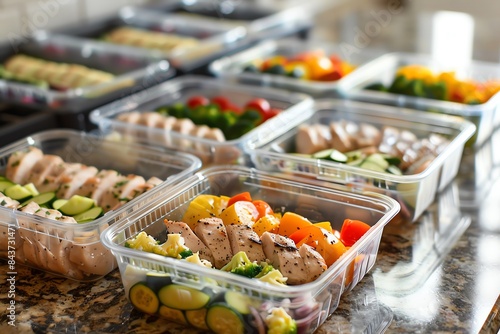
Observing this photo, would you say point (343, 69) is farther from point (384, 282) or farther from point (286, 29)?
point (384, 282)

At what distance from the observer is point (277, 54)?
304 cm

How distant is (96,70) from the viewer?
2.76 meters

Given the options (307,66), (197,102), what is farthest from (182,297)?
(307,66)

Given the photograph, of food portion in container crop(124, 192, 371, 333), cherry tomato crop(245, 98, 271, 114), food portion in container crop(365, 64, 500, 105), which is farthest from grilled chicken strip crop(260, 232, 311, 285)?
food portion in container crop(365, 64, 500, 105)

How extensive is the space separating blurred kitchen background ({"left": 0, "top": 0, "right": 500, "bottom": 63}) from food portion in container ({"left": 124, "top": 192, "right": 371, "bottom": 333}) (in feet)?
5.03

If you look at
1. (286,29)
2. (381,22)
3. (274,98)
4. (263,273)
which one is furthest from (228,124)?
(381,22)

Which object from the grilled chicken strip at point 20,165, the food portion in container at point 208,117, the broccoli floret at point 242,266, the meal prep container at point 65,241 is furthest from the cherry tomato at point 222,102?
the broccoli floret at point 242,266

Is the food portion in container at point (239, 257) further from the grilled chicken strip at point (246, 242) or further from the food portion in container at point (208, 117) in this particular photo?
the food portion in container at point (208, 117)

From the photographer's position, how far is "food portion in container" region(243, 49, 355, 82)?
Answer: 264cm

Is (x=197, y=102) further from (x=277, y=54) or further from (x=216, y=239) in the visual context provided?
(x=216, y=239)

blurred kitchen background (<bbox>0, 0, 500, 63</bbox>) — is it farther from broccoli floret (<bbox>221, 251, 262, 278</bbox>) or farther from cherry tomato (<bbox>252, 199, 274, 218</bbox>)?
broccoli floret (<bbox>221, 251, 262, 278</bbox>)

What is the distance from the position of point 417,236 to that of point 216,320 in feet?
2.18

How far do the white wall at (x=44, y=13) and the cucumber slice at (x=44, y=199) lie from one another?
130 cm

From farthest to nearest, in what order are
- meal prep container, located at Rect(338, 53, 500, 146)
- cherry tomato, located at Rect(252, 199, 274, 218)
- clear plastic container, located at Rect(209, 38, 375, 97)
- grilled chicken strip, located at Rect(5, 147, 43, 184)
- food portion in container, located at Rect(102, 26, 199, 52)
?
food portion in container, located at Rect(102, 26, 199, 52) < clear plastic container, located at Rect(209, 38, 375, 97) < meal prep container, located at Rect(338, 53, 500, 146) < grilled chicken strip, located at Rect(5, 147, 43, 184) < cherry tomato, located at Rect(252, 199, 274, 218)
